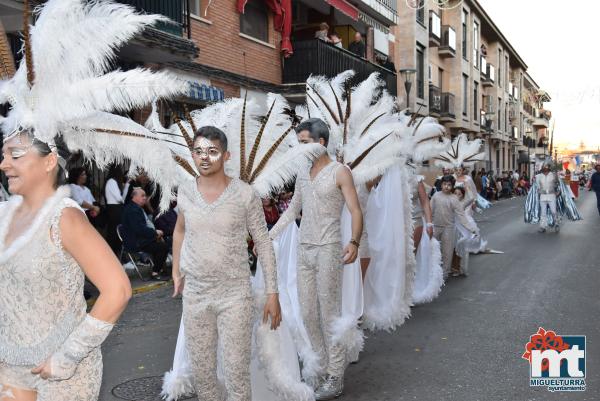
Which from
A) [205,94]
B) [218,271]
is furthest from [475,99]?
[218,271]

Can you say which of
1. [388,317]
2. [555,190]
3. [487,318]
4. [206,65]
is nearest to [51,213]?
[388,317]

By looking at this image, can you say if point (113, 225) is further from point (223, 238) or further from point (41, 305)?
Answer: point (41, 305)

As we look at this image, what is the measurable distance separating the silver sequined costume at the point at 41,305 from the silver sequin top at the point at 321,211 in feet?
7.63

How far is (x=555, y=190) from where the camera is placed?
55.6ft

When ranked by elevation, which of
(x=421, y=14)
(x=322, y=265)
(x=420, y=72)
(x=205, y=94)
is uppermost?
(x=421, y=14)

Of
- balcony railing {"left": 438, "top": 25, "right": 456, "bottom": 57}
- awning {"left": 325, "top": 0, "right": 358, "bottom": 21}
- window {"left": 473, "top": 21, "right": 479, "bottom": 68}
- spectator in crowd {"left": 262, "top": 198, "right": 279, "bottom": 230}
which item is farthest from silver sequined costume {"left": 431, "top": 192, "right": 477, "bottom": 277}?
window {"left": 473, "top": 21, "right": 479, "bottom": 68}

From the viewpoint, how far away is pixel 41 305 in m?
2.37

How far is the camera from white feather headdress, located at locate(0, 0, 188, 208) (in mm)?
2598

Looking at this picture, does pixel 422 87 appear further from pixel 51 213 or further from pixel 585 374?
pixel 51 213

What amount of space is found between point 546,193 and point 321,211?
44.7 feet

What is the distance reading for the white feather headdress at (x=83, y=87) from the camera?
2.60 meters

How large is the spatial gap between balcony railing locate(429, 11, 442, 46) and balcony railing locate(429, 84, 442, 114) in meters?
2.24

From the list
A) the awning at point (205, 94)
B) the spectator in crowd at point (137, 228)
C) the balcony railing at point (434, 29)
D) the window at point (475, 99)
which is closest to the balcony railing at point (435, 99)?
the balcony railing at point (434, 29)

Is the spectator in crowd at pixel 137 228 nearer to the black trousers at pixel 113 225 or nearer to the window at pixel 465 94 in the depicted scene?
the black trousers at pixel 113 225
